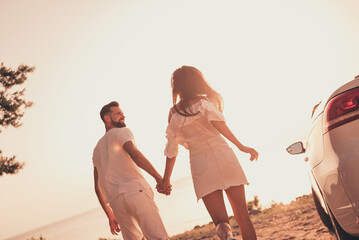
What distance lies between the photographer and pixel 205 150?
3.83 meters

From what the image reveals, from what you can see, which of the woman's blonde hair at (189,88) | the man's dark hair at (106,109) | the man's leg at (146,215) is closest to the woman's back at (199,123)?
the woman's blonde hair at (189,88)

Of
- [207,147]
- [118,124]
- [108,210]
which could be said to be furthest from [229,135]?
[108,210]

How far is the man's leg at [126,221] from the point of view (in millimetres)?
4484

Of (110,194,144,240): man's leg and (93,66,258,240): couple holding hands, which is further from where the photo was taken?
(110,194,144,240): man's leg

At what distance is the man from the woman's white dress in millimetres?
706

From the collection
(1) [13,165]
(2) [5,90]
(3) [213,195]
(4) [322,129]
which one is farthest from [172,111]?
(2) [5,90]

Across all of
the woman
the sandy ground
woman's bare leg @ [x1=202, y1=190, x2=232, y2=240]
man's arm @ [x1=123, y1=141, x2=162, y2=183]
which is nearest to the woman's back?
the woman

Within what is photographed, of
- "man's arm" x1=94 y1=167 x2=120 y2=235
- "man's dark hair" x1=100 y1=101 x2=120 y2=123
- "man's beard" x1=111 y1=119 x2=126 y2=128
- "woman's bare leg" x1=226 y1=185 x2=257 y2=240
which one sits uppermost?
"man's dark hair" x1=100 y1=101 x2=120 y2=123

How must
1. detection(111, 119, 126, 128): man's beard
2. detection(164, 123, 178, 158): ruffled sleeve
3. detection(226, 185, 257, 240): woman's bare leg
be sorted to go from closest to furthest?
detection(226, 185, 257, 240): woman's bare leg < detection(164, 123, 178, 158): ruffled sleeve < detection(111, 119, 126, 128): man's beard

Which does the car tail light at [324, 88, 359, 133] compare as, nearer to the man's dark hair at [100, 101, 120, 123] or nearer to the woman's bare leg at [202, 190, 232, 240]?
the woman's bare leg at [202, 190, 232, 240]

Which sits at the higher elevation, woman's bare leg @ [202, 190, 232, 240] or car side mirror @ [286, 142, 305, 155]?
car side mirror @ [286, 142, 305, 155]

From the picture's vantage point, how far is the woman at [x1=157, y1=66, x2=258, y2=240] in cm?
370

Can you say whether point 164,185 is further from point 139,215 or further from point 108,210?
point 108,210

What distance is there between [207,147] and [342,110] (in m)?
1.41
